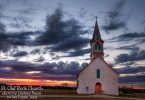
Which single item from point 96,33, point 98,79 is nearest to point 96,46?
point 96,33

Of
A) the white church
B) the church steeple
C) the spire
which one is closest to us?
the white church

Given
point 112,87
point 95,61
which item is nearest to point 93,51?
point 95,61

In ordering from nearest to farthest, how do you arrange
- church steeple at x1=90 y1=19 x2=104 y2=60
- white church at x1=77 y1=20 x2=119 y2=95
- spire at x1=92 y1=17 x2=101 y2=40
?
white church at x1=77 y1=20 x2=119 y2=95 → church steeple at x1=90 y1=19 x2=104 y2=60 → spire at x1=92 y1=17 x2=101 y2=40

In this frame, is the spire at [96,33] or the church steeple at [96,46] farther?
the spire at [96,33]

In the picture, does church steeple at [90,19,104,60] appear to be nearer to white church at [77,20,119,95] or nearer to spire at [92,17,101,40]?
spire at [92,17,101,40]

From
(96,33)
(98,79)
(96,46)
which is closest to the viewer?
(98,79)

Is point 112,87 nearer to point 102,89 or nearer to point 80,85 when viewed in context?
point 102,89

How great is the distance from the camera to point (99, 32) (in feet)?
196

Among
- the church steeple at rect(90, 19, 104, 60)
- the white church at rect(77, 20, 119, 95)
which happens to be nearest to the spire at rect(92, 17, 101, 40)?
the church steeple at rect(90, 19, 104, 60)

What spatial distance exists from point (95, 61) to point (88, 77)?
10.2 ft

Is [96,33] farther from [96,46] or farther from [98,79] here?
[98,79]

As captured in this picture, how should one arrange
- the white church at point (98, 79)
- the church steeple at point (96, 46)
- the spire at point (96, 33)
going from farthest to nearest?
the spire at point (96, 33) → the church steeple at point (96, 46) → the white church at point (98, 79)

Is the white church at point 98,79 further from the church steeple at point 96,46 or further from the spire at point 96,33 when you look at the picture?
the spire at point 96,33

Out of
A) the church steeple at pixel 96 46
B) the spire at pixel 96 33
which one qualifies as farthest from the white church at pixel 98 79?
the spire at pixel 96 33
